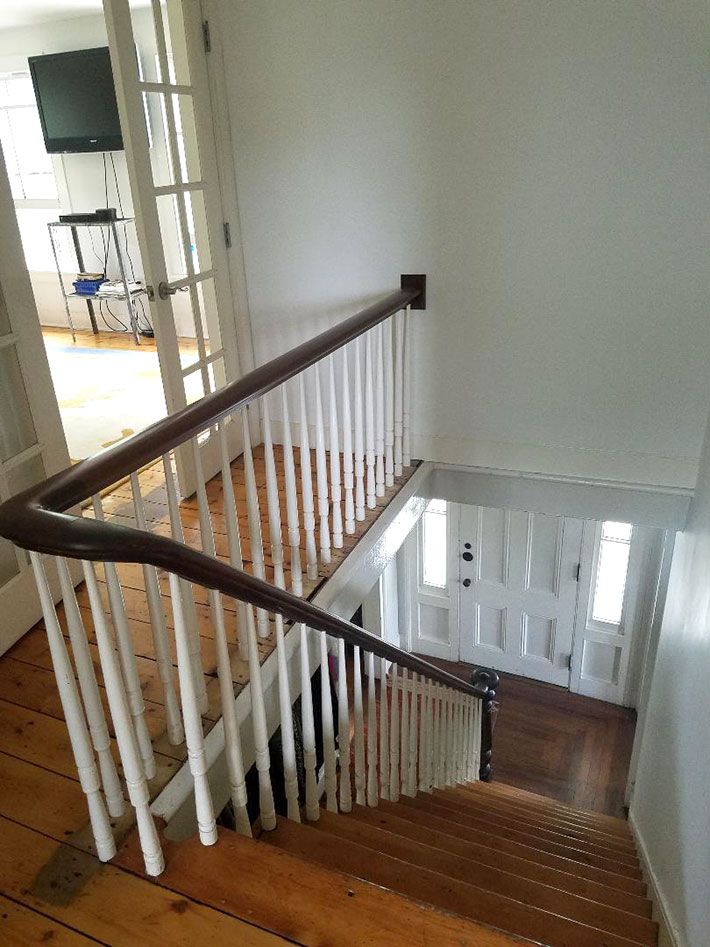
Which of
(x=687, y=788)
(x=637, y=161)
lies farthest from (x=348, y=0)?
(x=687, y=788)

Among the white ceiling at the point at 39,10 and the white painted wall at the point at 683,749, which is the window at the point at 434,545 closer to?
the white painted wall at the point at 683,749

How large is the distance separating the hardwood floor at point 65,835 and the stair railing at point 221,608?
32 millimetres

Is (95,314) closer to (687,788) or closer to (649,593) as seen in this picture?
(649,593)

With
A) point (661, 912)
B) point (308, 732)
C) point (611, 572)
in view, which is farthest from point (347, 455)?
point (611, 572)

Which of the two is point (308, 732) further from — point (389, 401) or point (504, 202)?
point (504, 202)

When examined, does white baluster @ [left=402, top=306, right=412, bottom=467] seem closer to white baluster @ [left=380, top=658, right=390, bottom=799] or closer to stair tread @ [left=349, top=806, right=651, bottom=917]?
white baluster @ [left=380, top=658, right=390, bottom=799]

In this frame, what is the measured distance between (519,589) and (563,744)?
47.7 inches

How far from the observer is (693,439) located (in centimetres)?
302

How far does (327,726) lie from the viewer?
75.4 inches

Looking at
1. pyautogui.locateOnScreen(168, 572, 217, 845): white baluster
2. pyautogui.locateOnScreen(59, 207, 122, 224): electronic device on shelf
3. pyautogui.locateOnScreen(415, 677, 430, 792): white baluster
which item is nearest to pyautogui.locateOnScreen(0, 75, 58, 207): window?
pyautogui.locateOnScreen(59, 207, 122, 224): electronic device on shelf

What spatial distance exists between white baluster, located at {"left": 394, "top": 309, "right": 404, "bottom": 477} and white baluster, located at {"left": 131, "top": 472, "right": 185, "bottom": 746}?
68.5 inches

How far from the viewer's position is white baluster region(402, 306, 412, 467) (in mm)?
3242

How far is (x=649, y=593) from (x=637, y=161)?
3.18 metres

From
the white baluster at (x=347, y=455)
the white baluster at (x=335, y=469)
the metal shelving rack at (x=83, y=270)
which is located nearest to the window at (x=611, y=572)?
the white baluster at (x=347, y=455)
